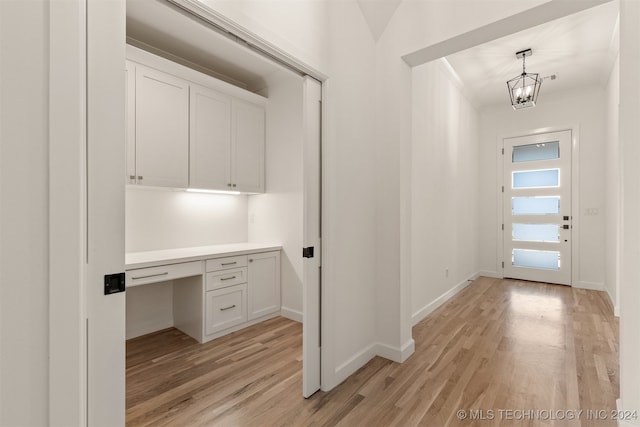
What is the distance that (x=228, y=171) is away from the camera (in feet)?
11.3

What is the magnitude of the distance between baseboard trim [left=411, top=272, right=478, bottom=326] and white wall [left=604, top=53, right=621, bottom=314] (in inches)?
69.1

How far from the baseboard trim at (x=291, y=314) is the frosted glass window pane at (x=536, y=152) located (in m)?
4.83

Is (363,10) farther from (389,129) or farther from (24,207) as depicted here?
(24,207)

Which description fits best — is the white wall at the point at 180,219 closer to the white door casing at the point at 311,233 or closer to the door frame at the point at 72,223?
the white door casing at the point at 311,233

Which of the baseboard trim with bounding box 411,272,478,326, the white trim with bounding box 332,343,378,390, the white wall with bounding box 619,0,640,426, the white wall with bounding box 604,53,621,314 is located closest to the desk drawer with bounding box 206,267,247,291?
the white trim with bounding box 332,343,378,390

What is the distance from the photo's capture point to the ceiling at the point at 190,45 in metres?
2.60

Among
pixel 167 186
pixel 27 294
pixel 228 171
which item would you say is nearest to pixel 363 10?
pixel 228 171

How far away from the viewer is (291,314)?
361cm

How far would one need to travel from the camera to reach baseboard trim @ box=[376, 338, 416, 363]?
8.14ft

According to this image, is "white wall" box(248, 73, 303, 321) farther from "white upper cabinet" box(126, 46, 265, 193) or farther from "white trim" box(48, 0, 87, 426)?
"white trim" box(48, 0, 87, 426)

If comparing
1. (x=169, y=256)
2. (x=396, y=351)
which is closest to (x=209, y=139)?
(x=169, y=256)

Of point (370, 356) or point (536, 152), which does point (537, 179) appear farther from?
point (370, 356)

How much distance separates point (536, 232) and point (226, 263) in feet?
17.4

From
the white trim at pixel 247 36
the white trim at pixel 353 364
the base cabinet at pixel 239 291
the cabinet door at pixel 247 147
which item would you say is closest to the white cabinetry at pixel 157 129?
the cabinet door at pixel 247 147
